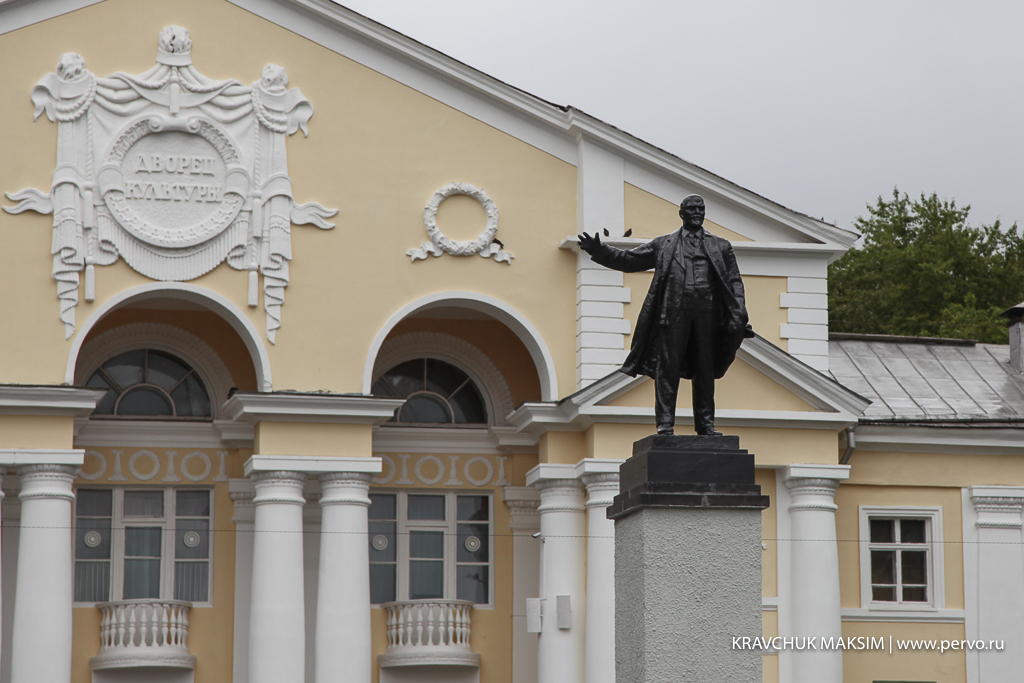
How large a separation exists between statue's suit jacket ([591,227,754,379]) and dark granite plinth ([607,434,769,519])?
0.82m

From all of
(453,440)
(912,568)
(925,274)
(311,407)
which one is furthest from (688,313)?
(925,274)

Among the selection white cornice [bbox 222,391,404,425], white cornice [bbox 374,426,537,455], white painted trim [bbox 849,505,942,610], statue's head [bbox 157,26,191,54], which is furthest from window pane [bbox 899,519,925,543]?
statue's head [bbox 157,26,191,54]

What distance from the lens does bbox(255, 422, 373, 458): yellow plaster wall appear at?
826 inches

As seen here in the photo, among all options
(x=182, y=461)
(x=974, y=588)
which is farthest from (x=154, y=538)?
(x=974, y=588)

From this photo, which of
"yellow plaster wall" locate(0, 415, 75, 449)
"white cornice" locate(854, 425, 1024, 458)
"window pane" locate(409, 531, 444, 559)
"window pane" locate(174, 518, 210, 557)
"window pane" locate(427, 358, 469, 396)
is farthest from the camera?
"window pane" locate(427, 358, 469, 396)

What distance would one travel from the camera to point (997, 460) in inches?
939

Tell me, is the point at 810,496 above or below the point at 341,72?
below

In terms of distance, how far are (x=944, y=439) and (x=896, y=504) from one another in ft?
3.97

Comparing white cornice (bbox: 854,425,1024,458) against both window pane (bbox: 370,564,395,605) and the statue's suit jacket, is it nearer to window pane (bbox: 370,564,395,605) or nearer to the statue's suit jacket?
window pane (bbox: 370,564,395,605)

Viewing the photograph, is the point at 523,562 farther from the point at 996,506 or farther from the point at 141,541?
the point at 996,506

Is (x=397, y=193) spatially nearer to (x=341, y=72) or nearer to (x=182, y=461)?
(x=341, y=72)

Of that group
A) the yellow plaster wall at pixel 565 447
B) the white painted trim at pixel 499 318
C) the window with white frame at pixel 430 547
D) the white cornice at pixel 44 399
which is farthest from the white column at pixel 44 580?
the yellow plaster wall at pixel 565 447

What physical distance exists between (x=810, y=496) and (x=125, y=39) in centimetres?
1128

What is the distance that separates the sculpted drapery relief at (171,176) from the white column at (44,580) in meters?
1.99
